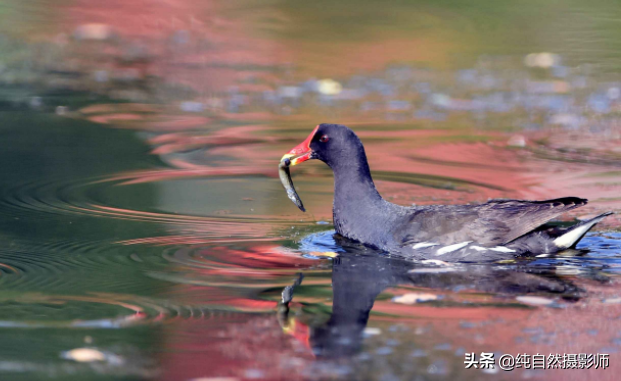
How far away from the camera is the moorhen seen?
5066mm

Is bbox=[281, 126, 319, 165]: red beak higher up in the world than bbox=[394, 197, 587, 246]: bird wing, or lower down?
higher up

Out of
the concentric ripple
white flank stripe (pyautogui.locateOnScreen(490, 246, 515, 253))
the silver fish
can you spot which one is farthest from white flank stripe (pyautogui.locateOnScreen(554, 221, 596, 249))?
the concentric ripple

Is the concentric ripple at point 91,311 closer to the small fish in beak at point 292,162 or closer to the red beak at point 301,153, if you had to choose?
the small fish in beak at point 292,162

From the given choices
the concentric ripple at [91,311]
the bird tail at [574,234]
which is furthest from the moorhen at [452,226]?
the concentric ripple at [91,311]

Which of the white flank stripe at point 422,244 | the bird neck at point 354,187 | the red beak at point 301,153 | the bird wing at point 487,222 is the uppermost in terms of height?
the red beak at point 301,153

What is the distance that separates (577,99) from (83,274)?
700 cm

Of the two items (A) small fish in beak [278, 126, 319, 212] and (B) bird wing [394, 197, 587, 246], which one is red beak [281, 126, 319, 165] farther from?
(B) bird wing [394, 197, 587, 246]

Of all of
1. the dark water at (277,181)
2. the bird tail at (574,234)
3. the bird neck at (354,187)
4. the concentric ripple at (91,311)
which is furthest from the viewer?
the bird neck at (354,187)

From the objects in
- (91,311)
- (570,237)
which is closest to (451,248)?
(570,237)

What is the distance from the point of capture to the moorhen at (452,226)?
5066 millimetres

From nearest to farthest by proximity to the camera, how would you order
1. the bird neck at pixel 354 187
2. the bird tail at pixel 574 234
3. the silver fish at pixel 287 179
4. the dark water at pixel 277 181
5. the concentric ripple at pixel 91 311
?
the dark water at pixel 277 181 < the concentric ripple at pixel 91 311 < the bird tail at pixel 574 234 < the bird neck at pixel 354 187 < the silver fish at pixel 287 179

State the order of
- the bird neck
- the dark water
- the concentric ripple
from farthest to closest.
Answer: the bird neck, the concentric ripple, the dark water

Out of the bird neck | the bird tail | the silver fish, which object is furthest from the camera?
the silver fish

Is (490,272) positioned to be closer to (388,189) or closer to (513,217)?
(513,217)
